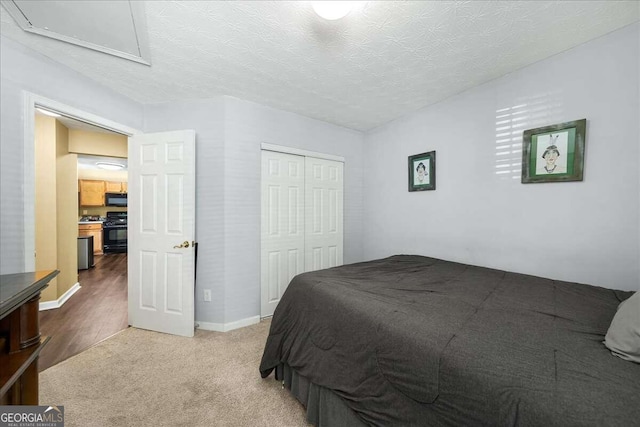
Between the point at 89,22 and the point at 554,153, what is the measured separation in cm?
333

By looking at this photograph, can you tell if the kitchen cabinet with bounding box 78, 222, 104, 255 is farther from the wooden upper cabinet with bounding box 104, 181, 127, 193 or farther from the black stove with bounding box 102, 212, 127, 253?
the wooden upper cabinet with bounding box 104, 181, 127, 193

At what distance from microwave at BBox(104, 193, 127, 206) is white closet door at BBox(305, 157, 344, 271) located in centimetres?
707

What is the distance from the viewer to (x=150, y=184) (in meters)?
2.57

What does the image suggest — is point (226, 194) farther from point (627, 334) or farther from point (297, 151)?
point (627, 334)

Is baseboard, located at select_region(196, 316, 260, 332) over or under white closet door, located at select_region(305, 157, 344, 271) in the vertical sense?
under

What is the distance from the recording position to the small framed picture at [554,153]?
67.7 inches

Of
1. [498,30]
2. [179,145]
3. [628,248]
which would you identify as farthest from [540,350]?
[179,145]

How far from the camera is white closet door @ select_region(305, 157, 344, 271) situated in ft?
10.6

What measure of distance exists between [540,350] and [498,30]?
74.1 inches

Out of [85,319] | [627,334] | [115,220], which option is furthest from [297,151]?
[115,220]

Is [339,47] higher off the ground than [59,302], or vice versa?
[339,47]

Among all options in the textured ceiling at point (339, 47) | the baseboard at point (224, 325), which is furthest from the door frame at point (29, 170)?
the baseboard at point (224, 325)

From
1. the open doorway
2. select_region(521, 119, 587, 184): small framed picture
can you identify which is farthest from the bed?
the open doorway

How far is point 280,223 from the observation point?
2979 millimetres
